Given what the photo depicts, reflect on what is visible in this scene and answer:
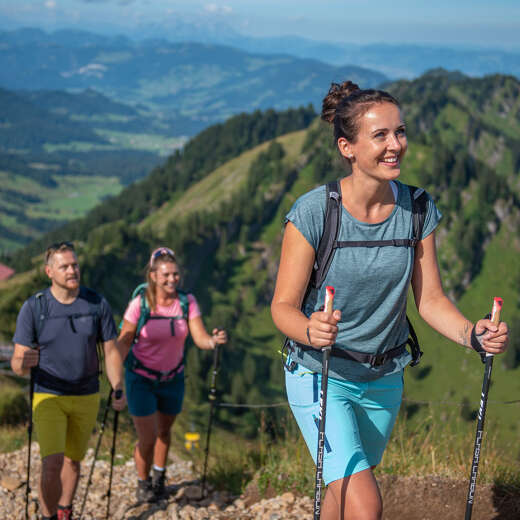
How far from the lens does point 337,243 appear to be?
335cm

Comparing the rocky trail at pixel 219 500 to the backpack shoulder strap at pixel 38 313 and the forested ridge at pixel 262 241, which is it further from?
the forested ridge at pixel 262 241

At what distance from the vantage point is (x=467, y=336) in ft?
11.5

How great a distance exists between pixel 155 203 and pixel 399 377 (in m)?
181

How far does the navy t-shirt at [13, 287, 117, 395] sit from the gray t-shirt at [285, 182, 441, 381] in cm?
315

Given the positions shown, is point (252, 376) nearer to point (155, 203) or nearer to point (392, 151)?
point (155, 203)

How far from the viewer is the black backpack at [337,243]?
3359 millimetres

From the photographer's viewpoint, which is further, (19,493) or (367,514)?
(19,493)

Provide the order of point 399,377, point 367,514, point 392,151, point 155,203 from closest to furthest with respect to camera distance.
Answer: point 367,514
point 392,151
point 399,377
point 155,203

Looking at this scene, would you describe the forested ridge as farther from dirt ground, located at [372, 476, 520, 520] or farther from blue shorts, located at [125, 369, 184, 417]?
dirt ground, located at [372, 476, 520, 520]

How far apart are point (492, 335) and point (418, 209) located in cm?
85

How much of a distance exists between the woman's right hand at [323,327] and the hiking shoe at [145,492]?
5079 millimetres

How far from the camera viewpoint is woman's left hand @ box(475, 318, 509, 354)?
330 centimetres

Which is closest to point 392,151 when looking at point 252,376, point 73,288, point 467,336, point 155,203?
point 467,336

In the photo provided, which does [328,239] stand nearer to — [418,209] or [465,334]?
[418,209]
